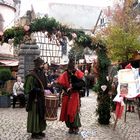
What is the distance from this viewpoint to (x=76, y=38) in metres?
12.7

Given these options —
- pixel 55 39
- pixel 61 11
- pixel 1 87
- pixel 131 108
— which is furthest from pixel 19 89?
pixel 61 11

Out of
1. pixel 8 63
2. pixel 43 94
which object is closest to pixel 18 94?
pixel 43 94

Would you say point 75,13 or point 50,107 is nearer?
point 50,107

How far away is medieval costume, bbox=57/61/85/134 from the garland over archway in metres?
1.52

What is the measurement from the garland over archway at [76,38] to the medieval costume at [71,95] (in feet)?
4.99

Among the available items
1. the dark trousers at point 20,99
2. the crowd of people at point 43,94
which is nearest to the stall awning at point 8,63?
the dark trousers at point 20,99

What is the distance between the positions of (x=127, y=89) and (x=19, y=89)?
25.6ft

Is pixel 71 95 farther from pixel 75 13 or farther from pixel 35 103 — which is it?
pixel 75 13

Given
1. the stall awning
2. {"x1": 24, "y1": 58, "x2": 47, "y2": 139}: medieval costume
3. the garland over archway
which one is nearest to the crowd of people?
{"x1": 24, "y1": 58, "x2": 47, "y2": 139}: medieval costume

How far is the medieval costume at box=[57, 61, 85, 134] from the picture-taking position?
36.9ft

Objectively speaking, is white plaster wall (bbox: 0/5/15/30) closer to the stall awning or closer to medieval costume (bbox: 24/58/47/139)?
the stall awning

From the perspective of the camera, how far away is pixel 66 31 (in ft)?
41.1

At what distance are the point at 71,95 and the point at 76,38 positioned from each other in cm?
215

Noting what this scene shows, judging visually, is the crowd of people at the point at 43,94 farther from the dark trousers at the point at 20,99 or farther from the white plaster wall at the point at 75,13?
the white plaster wall at the point at 75,13
